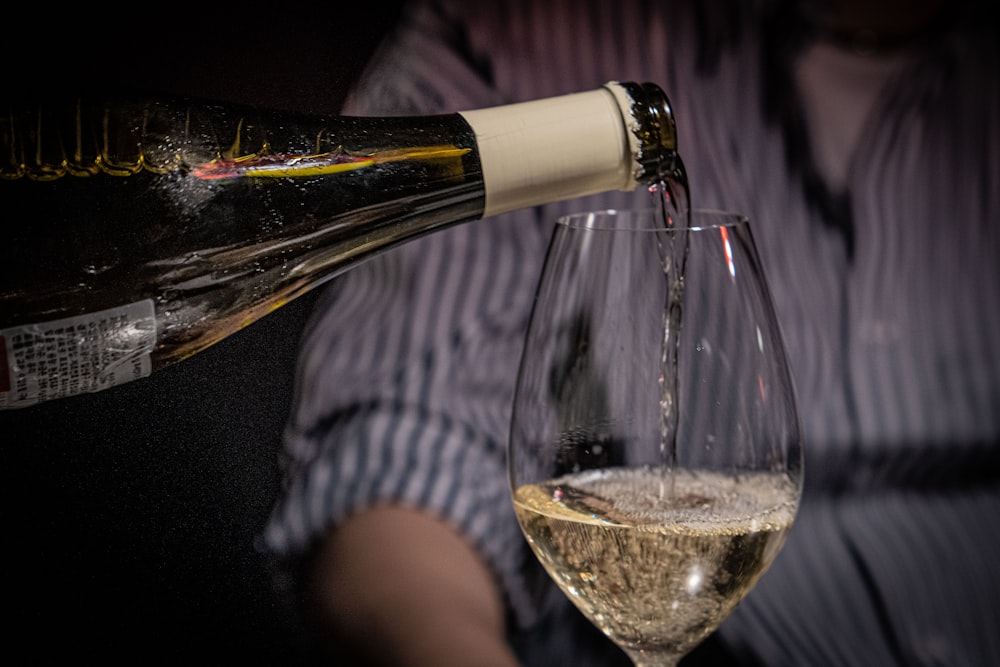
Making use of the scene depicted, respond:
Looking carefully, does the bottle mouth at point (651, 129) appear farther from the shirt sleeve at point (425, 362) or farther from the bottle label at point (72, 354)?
the shirt sleeve at point (425, 362)

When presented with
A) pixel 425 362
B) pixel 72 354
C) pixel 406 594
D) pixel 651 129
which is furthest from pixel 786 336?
pixel 72 354

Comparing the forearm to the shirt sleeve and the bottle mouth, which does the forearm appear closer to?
the shirt sleeve

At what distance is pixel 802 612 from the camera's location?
763mm

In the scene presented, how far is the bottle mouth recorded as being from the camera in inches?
15.2

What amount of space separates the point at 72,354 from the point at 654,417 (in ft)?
0.75

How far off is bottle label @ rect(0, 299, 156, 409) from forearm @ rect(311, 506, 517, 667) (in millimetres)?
240

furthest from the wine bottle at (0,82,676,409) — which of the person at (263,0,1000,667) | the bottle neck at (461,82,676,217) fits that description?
the person at (263,0,1000,667)

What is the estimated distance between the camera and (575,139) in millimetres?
385

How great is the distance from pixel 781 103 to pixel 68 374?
750 millimetres

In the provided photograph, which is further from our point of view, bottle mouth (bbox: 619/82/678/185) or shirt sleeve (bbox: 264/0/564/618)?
shirt sleeve (bbox: 264/0/564/618)

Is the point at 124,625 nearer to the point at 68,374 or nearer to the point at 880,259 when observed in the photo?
the point at 68,374

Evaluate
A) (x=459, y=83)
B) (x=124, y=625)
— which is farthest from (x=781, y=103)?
(x=124, y=625)

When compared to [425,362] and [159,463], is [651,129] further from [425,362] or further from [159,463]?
[425,362]

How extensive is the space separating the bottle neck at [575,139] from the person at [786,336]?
0.79 ft
